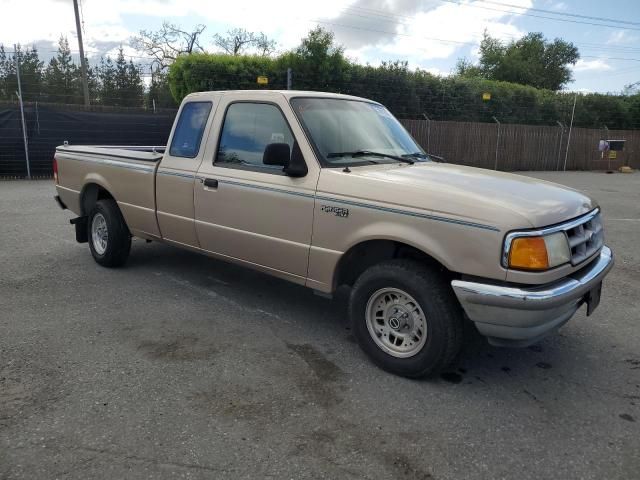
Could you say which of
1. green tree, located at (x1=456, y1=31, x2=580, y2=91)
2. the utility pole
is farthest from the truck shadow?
green tree, located at (x1=456, y1=31, x2=580, y2=91)

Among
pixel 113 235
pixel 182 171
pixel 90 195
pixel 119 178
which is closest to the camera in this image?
pixel 182 171

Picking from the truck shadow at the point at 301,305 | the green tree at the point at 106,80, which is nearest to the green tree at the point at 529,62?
the green tree at the point at 106,80

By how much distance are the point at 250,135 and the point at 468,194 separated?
2.07m

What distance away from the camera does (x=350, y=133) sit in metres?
4.41

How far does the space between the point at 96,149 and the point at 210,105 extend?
207cm

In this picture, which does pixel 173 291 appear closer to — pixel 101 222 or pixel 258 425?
pixel 101 222

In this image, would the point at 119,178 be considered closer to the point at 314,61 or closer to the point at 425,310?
the point at 425,310

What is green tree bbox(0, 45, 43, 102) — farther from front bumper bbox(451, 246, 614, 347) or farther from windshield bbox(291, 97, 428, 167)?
front bumper bbox(451, 246, 614, 347)

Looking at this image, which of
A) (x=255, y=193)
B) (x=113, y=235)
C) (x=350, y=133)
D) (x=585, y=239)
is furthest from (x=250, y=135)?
(x=585, y=239)

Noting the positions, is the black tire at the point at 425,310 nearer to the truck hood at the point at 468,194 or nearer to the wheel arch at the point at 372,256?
the wheel arch at the point at 372,256

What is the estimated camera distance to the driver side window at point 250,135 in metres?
4.32

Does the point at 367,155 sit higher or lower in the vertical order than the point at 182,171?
higher

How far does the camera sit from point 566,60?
182 feet

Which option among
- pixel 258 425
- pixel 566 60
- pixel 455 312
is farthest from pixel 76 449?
pixel 566 60
